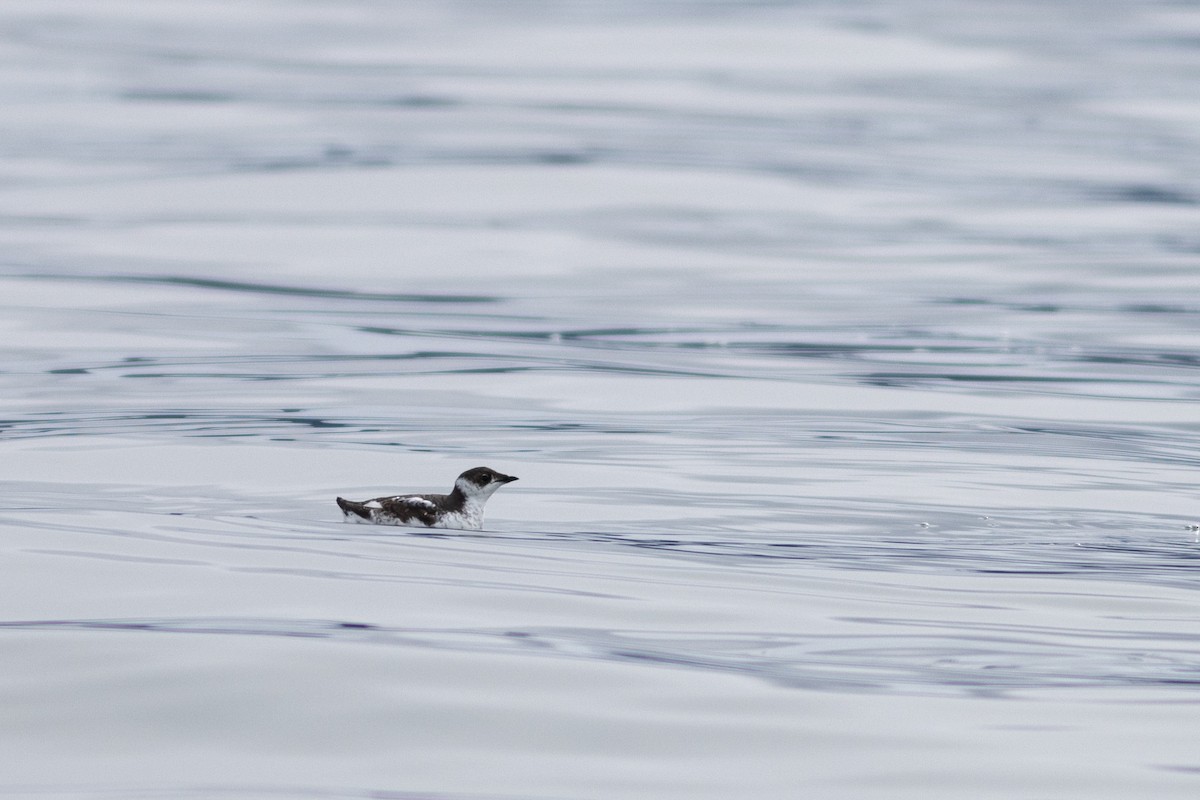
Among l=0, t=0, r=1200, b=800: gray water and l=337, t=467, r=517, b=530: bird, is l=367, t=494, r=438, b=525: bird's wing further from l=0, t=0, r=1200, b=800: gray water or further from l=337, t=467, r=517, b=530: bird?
l=0, t=0, r=1200, b=800: gray water

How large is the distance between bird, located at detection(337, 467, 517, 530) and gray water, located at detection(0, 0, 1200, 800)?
0.16 metres

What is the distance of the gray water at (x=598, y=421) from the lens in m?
6.06

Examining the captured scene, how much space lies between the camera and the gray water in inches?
239

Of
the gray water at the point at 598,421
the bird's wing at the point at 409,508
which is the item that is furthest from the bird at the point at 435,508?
the gray water at the point at 598,421

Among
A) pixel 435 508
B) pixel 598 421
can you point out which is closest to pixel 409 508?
pixel 435 508

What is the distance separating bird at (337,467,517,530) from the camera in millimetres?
9297

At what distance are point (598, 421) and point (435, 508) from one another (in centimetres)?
350

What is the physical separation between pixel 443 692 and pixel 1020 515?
4300 millimetres

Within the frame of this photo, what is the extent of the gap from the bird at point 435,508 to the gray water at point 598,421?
0.16 metres

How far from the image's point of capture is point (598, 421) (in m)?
12.7

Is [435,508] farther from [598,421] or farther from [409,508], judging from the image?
[598,421]

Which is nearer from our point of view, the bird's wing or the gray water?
the gray water

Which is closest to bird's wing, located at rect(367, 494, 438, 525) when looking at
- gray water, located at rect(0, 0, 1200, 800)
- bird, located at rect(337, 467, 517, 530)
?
bird, located at rect(337, 467, 517, 530)

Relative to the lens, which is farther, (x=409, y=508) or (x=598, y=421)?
(x=598, y=421)
